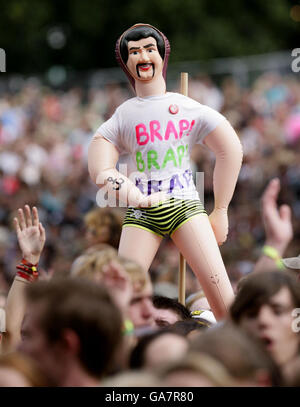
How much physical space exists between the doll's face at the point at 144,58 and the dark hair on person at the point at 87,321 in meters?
1.93

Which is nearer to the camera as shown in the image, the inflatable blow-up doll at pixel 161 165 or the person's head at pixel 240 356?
the person's head at pixel 240 356

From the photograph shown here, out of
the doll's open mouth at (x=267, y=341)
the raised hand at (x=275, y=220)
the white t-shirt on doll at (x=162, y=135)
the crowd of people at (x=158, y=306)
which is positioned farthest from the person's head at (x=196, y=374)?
the white t-shirt on doll at (x=162, y=135)

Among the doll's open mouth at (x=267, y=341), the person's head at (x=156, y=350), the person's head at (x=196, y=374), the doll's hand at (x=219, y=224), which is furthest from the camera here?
the doll's hand at (x=219, y=224)

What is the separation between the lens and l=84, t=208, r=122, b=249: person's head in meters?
5.31

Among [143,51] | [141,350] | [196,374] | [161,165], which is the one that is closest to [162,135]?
[161,165]

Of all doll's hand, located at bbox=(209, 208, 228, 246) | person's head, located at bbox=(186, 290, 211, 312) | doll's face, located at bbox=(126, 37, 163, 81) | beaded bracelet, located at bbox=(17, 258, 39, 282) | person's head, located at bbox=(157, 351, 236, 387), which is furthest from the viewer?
person's head, located at bbox=(186, 290, 211, 312)

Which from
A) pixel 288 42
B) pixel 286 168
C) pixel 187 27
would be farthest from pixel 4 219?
pixel 288 42

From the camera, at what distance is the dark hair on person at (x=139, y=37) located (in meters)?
4.33

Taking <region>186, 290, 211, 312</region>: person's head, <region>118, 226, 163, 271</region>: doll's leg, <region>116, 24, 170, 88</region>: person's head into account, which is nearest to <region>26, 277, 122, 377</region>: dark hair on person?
<region>118, 226, 163, 271</region>: doll's leg

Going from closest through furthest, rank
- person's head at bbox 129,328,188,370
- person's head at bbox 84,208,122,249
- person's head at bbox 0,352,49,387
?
person's head at bbox 0,352,49,387, person's head at bbox 129,328,188,370, person's head at bbox 84,208,122,249

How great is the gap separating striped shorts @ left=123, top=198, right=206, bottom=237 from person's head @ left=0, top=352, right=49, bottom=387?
1.76 meters

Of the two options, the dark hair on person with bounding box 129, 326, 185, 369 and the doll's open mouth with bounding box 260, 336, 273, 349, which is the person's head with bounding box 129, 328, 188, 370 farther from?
the doll's open mouth with bounding box 260, 336, 273, 349

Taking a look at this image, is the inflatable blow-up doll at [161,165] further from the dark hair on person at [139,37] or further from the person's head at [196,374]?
the person's head at [196,374]

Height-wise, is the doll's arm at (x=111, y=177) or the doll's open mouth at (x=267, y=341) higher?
the doll's arm at (x=111, y=177)
